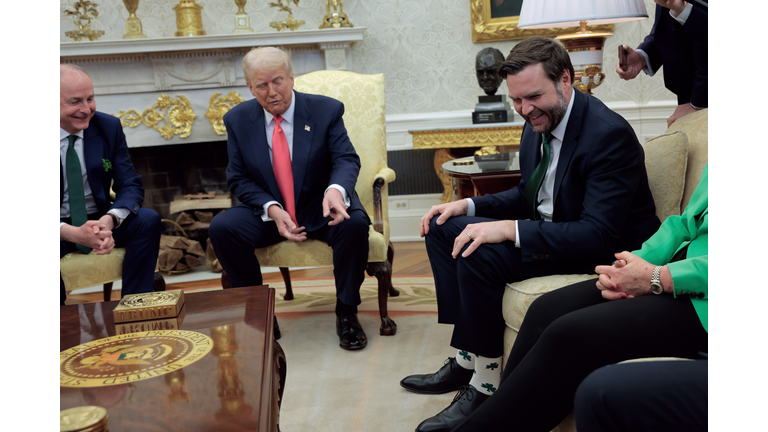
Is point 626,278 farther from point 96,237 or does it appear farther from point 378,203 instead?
point 96,237

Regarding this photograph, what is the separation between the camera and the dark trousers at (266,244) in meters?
2.41

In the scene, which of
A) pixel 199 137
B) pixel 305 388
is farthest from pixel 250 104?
pixel 199 137

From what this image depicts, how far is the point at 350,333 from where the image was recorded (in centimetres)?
244

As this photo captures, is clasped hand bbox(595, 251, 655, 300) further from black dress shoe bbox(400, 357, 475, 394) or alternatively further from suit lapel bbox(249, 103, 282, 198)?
suit lapel bbox(249, 103, 282, 198)

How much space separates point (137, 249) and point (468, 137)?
2.23 meters

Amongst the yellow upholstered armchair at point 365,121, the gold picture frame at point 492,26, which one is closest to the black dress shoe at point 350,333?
the yellow upholstered armchair at point 365,121

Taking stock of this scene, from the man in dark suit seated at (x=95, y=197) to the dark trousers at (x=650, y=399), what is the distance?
195 centimetres

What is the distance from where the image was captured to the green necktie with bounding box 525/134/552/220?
1819 millimetres

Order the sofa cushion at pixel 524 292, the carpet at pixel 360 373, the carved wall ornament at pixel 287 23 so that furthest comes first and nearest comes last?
1. the carved wall ornament at pixel 287 23
2. the carpet at pixel 360 373
3. the sofa cushion at pixel 524 292

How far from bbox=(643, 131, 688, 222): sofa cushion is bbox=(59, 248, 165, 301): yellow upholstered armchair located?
207cm

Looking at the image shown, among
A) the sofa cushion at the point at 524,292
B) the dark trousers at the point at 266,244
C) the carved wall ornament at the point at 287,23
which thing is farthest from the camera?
the carved wall ornament at the point at 287,23

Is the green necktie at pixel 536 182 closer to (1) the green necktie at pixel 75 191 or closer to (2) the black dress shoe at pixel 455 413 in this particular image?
(2) the black dress shoe at pixel 455 413


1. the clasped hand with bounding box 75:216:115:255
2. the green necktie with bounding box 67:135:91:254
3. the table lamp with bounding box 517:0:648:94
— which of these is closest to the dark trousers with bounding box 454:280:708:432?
the table lamp with bounding box 517:0:648:94

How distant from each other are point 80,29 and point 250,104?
200 cm
